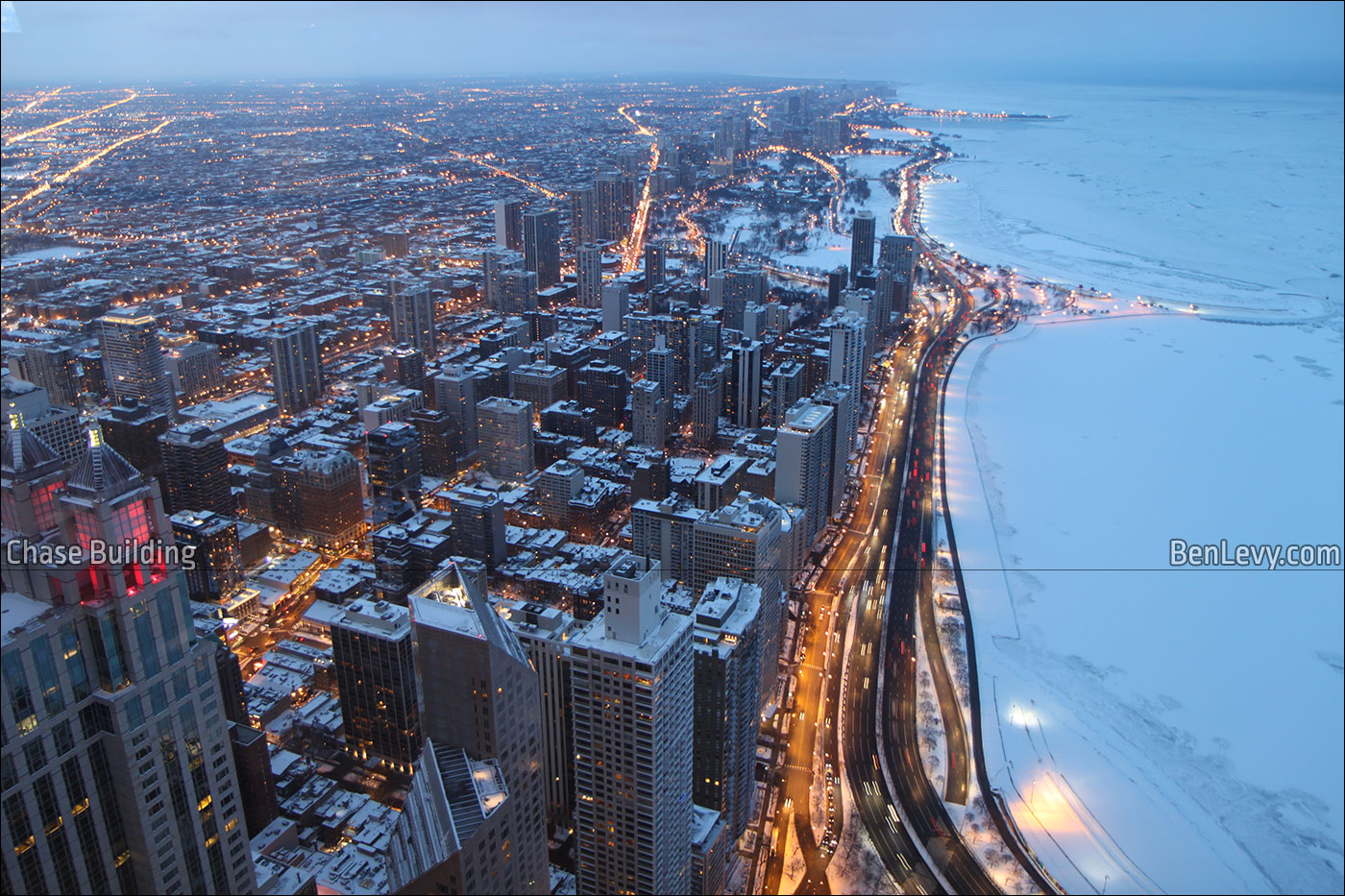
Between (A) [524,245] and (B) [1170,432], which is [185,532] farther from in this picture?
(A) [524,245]

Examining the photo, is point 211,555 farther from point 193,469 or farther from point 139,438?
point 139,438

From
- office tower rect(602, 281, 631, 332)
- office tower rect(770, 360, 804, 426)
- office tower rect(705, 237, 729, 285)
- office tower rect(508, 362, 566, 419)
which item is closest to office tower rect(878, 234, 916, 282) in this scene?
office tower rect(705, 237, 729, 285)

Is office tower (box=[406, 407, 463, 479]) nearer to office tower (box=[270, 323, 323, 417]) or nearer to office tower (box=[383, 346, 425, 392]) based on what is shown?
office tower (box=[383, 346, 425, 392])

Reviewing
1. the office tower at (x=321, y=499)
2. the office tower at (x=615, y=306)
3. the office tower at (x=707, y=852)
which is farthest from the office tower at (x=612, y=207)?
the office tower at (x=707, y=852)

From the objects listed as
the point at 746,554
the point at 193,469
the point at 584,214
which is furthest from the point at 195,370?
the point at 584,214

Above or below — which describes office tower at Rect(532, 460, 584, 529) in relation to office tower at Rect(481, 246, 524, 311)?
below

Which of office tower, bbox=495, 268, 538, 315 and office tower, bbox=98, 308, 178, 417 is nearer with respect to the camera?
office tower, bbox=98, 308, 178, 417

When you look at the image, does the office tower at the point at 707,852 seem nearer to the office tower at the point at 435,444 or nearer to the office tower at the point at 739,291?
the office tower at the point at 435,444
